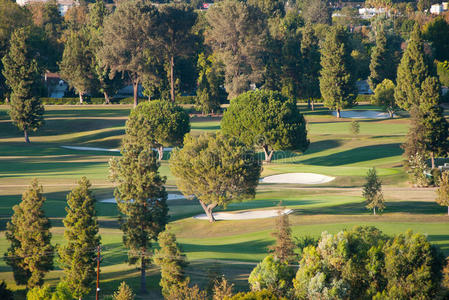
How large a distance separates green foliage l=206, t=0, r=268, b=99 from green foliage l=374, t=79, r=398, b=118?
20.9m

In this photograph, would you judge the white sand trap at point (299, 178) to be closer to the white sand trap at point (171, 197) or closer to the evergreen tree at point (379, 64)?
the white sand trap at point (171, 197)

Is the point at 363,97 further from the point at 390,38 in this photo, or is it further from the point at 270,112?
the point at 270,112

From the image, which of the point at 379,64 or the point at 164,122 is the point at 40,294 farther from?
the point at 379,64

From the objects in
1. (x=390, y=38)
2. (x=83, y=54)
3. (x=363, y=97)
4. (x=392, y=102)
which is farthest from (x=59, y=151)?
(x=390, y=38)

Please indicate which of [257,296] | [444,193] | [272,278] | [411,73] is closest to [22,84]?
[411,73]

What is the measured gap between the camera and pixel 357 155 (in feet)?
312

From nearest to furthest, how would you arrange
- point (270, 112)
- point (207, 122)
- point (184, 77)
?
point (270, 112) < point (207, 122) < point (184, 77)

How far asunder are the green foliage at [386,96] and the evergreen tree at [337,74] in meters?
4.75

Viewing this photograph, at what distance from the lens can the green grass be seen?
49.2m

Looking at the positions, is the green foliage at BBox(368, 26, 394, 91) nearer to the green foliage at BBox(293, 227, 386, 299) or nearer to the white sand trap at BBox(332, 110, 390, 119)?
the white sand trap at BBox(332, 110, 390, 119)

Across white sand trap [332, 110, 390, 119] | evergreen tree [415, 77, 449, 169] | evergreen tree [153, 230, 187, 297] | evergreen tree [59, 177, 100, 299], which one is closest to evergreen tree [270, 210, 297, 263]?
evergreen tree [153, 230, 187, 297]

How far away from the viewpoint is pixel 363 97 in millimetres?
146500

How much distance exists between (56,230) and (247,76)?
7391 cm

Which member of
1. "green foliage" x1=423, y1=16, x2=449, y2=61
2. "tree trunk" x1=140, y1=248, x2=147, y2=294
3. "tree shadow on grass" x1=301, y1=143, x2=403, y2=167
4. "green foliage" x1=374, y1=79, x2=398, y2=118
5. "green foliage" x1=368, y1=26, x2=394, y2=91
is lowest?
"tree trunk" x1=140, y1=248, x2=147, y2=294
